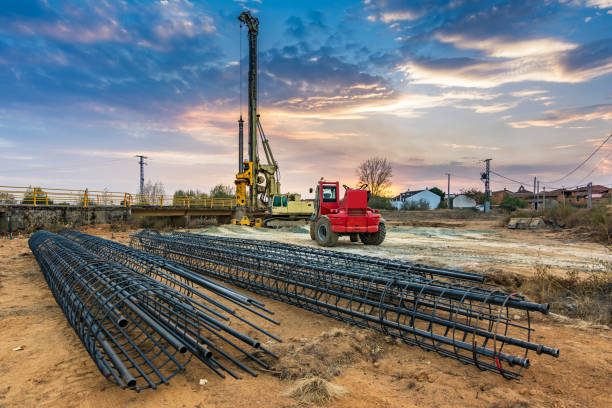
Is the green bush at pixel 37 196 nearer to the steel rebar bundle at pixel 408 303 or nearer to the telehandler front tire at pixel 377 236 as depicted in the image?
the steel rebar bundle at pixel 408 303

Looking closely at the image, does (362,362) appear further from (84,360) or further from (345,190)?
(345,190)

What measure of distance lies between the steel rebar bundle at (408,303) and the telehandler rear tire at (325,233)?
13.3 ft

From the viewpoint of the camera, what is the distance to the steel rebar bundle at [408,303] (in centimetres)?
301

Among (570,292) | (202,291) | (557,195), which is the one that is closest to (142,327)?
(202,291)

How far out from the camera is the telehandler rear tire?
11539 mm

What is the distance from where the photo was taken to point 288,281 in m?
5.17

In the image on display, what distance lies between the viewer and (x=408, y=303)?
471 centimetres

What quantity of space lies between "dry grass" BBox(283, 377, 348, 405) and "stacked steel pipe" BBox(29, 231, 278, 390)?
0.47 meters

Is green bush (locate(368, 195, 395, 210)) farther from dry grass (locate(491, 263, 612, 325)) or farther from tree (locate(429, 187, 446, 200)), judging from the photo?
dry grass (locate(491, 263, 612, 325))

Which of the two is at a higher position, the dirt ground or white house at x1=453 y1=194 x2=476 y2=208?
white house at x1=453 y1=194 x2=476 y2=208

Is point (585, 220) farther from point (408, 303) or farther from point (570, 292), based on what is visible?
point (408, 303)

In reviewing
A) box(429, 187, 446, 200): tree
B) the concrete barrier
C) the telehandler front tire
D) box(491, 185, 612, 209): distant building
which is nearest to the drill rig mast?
the concrete barrier

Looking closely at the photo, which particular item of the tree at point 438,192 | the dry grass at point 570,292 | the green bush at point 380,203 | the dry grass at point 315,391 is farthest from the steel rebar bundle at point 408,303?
the tree at point 438,192

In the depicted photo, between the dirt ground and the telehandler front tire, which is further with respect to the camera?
the telehandler front tire
